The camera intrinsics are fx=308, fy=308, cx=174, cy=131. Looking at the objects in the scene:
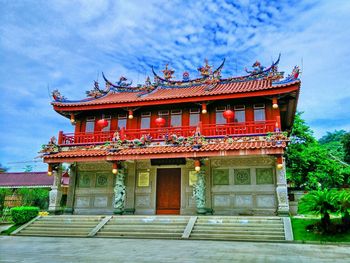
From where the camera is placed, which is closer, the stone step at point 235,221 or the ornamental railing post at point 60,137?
the stone step at point 235,221

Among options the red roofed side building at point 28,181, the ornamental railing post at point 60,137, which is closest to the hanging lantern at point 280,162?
the ornamental railing post at point 60,137

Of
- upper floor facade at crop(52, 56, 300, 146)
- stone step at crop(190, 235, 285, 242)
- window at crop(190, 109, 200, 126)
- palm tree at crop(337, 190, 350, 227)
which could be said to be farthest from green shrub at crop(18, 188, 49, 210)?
palm tree at crop(337, 190, 350, 227)

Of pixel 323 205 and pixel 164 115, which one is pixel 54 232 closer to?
pixel 164 115

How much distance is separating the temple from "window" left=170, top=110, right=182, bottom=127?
54mm

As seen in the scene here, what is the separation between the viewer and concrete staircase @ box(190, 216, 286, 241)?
10.5 m

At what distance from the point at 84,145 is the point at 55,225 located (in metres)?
4.44

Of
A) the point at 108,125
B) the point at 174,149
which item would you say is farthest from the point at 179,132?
the point at 108,125

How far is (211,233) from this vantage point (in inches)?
435

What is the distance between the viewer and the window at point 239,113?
15562mm

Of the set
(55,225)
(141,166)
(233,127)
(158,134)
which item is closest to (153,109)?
(158,134)

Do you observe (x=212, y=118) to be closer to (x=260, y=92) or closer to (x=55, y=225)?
(x=260, y=92)

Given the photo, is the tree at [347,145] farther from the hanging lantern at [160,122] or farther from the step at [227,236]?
the step at [227,236]

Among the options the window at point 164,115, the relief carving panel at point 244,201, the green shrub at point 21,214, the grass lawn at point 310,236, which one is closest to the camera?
the grass lawn at point 310,236

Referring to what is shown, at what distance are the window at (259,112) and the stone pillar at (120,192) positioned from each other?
281 inches
